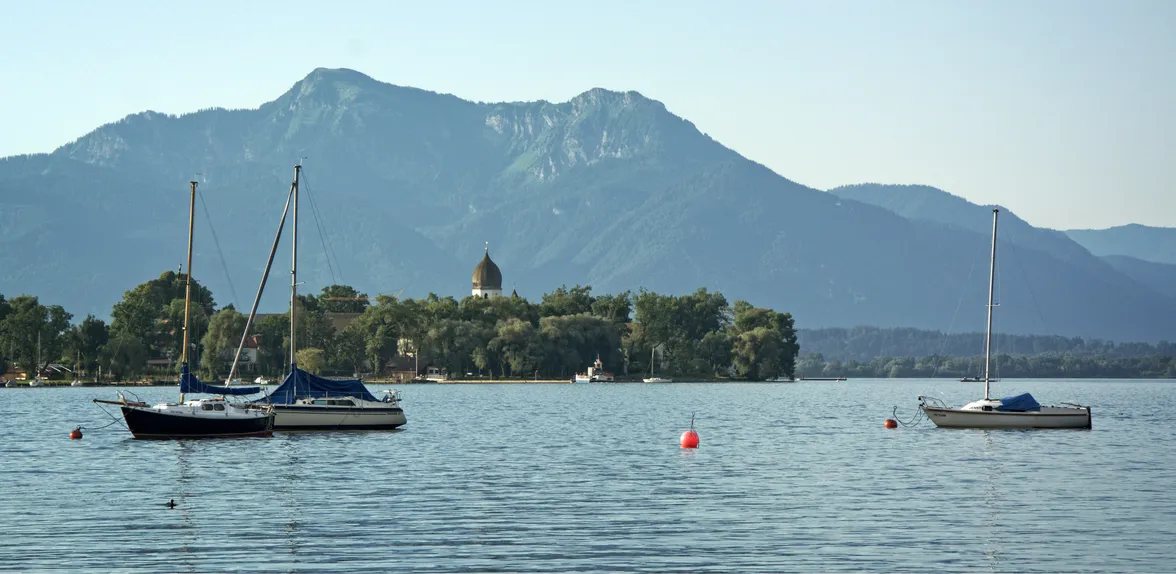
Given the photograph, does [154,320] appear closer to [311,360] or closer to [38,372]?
[38,372]

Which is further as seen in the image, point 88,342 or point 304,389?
point 88,342

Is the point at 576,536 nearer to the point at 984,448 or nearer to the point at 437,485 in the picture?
the point at 437,485

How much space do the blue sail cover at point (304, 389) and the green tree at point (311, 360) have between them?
106725 mm

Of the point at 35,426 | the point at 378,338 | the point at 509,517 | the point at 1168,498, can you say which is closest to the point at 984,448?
the point at 1168,498

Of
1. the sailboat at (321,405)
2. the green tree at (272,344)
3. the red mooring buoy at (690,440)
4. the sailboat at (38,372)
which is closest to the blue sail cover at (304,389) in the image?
the sailboat at (321,405)

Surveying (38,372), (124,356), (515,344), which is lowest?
(38,372)

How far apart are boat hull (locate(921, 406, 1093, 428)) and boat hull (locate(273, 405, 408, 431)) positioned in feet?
102

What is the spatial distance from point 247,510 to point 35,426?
176ft

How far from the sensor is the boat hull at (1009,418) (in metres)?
83.9

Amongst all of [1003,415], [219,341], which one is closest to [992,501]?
[1003,415]

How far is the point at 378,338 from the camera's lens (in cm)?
19900

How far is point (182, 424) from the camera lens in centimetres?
7231

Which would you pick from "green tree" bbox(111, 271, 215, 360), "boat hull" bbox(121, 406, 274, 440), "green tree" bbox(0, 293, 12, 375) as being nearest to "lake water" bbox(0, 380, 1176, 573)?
"boat hull" bbox(121, 406, 274, 440)

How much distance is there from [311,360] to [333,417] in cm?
11017
